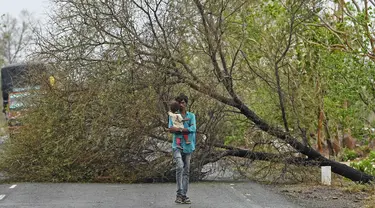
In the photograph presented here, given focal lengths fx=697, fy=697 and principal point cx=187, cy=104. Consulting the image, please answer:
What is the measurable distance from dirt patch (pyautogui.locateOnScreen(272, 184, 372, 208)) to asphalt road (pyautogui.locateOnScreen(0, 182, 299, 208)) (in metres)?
0.39

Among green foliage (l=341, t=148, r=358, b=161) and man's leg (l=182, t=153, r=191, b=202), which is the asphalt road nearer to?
man's leg (l=182, t=153, r=191, b=202)

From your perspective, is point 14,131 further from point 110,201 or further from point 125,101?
point 110,201

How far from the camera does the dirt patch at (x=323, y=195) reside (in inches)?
479

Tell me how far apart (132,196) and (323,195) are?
375 centimetres

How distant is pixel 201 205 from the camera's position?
1115 centimetres

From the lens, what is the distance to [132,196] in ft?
40.4

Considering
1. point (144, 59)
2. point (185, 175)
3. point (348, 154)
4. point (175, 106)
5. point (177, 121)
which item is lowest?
point (348, 154)

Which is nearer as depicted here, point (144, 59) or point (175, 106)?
point (175, 106)

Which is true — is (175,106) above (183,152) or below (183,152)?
above

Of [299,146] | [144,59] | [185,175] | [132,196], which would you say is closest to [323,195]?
[299,146]

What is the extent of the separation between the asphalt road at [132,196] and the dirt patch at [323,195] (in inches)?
15.5

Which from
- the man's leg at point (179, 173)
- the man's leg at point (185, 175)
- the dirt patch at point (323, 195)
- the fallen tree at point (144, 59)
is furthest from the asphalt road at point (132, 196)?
the fallen tree at point (144, 59)

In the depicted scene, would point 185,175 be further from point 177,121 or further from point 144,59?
point 144,59

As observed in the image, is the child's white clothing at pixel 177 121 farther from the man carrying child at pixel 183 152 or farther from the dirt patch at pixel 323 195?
the dirt patch at pixel 323 195
